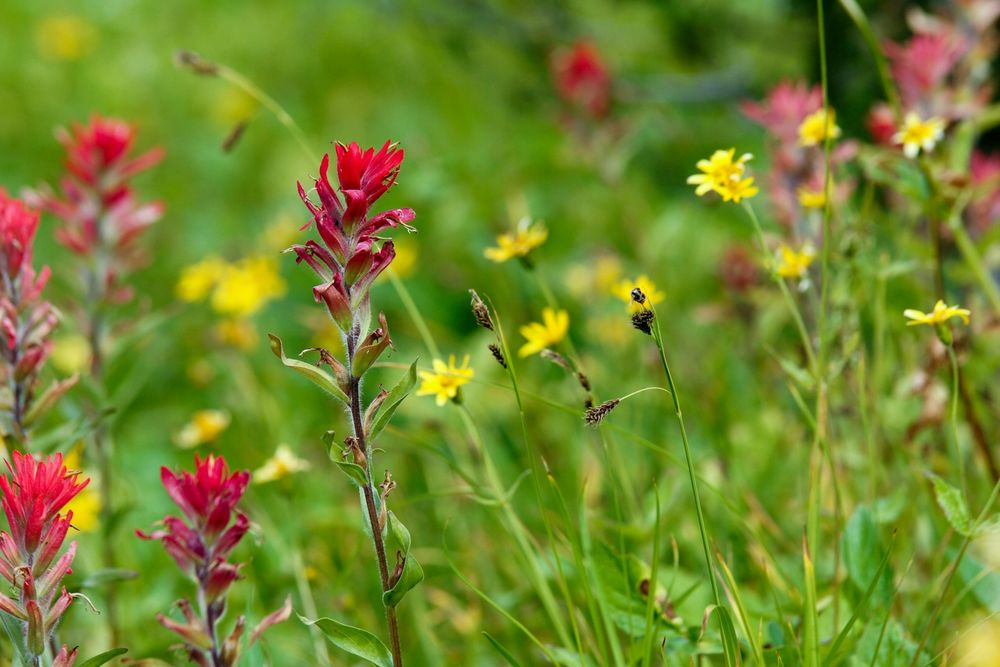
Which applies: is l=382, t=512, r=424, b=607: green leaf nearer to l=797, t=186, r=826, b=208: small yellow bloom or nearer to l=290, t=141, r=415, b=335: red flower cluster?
l=290, t=141, r=415, b=335: red flower cluster

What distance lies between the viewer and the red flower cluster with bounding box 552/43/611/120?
2.78 m

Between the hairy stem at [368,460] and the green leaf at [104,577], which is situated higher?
the hairy stem at [368,460]

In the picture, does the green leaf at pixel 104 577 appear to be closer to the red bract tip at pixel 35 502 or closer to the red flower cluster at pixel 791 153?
the red bract tip at pixel 35 502

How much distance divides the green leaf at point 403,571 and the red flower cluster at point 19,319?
1.93ft

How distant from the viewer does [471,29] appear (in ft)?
10.8

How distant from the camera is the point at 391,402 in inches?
41.4

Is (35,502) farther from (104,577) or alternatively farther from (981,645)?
(981,645)

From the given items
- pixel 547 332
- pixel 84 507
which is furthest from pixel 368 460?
pixel 84 507

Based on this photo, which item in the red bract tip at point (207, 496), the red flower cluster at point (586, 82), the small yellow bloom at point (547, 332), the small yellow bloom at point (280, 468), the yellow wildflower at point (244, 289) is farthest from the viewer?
the red flower cluster at point (586, 82)

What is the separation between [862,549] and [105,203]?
147 cm

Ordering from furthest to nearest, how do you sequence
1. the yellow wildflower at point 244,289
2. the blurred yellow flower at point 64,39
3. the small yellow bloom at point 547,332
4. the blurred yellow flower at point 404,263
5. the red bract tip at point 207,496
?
the blurred yellow flower at point 64,39 < the blurred yellow flower at point 404,263 < the yellow wildflower at point 244,289 < the small yellow bloom at point 547,332 < the red bract tip at point 207,496

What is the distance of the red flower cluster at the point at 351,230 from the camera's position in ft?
3.31

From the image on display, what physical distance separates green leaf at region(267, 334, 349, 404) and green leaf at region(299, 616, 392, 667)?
0.24 meters

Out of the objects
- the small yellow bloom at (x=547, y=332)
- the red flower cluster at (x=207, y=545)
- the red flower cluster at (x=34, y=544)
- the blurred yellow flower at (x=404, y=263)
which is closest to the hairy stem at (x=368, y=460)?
the red flower cluster at (x=207, y=545)
